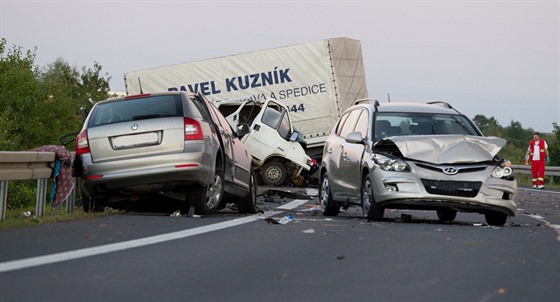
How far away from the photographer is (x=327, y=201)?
53.4ft

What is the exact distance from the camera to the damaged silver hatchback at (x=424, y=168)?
13.7m

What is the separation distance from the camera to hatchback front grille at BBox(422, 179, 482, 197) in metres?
13.7

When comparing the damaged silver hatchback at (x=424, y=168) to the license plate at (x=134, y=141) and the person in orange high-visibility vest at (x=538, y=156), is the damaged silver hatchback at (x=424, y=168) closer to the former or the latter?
the license plate at (x=134, y=141)

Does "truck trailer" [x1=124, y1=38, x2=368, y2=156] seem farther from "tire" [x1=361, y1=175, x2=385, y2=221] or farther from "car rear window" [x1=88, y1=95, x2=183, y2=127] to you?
"car rear window" [x1=88, y1=95, x2=183, y2=127]

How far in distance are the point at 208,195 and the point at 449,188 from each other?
291 centimetres

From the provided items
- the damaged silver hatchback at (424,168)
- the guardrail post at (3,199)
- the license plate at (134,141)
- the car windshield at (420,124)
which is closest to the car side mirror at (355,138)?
the damaged silver hatchback at (424,168)

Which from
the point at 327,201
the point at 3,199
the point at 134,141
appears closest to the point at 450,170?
the point at 327,201

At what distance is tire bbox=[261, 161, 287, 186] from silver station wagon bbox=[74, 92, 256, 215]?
14725mm

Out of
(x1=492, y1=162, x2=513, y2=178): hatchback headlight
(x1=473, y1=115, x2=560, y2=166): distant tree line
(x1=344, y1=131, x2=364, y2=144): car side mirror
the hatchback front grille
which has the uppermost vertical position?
(x1=344, y1=131, x2=364, y2=144): car side mirror

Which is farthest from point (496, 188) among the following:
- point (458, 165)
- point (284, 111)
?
point (284, 111)

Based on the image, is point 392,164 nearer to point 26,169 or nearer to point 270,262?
point 26,169

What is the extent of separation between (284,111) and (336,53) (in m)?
4.30

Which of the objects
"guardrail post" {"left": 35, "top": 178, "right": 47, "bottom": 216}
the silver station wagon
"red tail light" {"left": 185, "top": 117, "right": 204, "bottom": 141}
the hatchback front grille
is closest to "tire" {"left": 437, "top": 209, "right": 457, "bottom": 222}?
the hatchback front grille

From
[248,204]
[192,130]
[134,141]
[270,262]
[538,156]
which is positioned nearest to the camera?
[270,262]
